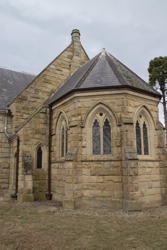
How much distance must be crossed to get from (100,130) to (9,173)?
7.74 m

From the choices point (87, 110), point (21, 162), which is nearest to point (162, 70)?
point (87, 110)

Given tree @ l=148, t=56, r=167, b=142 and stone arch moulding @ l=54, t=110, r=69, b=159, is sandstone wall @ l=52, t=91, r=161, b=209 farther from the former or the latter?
tree @ l=148, t=56, r=167, b=142

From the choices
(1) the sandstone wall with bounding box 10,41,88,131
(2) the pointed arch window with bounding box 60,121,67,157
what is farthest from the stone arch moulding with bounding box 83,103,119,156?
(1) the sandstone wall with bounding box 10,41,88,131

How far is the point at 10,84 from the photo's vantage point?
59.8 feet

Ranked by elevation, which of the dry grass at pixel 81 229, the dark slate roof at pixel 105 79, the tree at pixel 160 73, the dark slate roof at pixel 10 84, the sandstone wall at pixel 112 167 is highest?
the tree at pixel 160 73

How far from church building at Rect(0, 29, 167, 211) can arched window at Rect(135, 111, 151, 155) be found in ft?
0.18

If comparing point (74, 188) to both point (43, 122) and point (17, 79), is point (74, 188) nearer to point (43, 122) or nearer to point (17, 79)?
point (43, 122)

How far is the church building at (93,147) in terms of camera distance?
10.3m

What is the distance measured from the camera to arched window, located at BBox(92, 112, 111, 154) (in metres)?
10.9

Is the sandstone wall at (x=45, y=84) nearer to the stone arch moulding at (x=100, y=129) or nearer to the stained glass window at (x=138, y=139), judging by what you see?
the stone arch moulding at (x=100, y=129)

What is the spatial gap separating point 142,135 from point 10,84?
1234 cm

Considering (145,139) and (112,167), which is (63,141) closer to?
(112,167)

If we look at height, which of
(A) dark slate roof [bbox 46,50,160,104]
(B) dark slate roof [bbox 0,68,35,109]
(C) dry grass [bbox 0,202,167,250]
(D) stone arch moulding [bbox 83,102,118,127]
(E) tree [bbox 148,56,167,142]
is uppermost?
(E) tree [bbox 148,56,167,142]

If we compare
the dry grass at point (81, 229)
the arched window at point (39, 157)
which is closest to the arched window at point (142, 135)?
the dry grass at point (81, 229)
